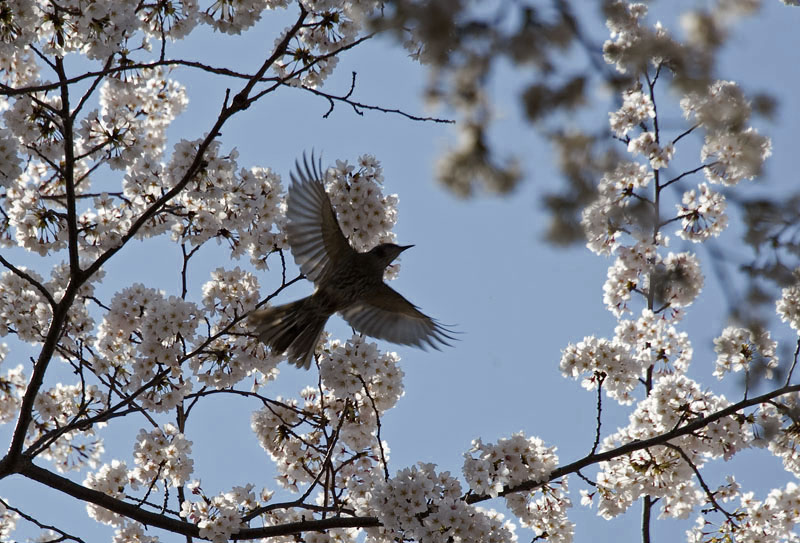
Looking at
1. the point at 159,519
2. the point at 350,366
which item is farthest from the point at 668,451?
the point at 159,519

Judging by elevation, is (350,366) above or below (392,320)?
below

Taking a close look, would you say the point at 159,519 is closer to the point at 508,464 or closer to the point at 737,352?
the point at 508,464

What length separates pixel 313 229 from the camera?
6.26m

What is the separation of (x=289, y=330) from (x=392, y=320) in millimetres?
1263

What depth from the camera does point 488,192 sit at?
2371 mm

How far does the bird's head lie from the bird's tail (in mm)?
730

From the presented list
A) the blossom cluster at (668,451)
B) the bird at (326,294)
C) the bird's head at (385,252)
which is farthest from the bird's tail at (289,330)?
the blossom cluster at (668,451)

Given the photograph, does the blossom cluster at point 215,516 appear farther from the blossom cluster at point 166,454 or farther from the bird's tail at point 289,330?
the bird's tail at point 289,330

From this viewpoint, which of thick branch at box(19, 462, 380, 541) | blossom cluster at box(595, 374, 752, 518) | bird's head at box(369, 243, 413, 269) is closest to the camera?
thick branch at box(19, 462, 380, 541)

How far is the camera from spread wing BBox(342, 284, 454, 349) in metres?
6.88

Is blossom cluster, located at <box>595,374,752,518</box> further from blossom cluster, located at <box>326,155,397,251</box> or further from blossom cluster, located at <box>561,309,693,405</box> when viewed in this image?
blossom cluster, located at <box>326,155,397,251</box>

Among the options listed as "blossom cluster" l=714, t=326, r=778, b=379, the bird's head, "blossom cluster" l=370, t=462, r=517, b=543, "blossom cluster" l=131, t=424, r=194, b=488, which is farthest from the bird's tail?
"blossom cluster" l=714, t=326, r=778, b=379

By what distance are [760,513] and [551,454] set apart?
87.7 inches

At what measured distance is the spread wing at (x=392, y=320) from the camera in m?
6.88
